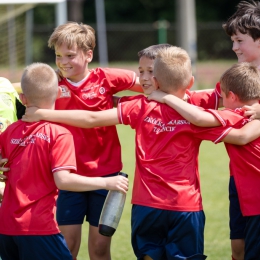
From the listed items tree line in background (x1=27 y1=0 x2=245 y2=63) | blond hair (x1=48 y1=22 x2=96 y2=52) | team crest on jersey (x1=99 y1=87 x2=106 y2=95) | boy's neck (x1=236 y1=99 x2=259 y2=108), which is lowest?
boy's neck (x1=236 y1=99 x2=259 y2=108)

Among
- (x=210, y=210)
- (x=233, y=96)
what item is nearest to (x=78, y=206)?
(x=233, y=96)

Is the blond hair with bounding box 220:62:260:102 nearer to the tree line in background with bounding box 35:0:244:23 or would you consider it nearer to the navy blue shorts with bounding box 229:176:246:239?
the navy blue shorts with bounding box 229:176:246:239

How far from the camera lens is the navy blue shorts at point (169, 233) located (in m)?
4.19

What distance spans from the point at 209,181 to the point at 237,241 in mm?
4918

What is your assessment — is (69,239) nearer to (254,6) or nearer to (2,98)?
(2,98)

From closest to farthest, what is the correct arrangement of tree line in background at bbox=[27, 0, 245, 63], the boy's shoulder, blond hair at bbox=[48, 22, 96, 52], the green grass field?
the boy's shoulder
blond hair at bbox=[48, 22, 96, 52]
the green grass field
tree line in background at bbox=[27, 0, 245, 63]

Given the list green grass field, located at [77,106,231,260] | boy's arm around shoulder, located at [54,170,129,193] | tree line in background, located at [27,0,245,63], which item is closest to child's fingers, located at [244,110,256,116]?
boy's arm around shoulder, located at [54,170,129,193]

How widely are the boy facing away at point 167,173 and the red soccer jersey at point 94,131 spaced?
0.71 metres

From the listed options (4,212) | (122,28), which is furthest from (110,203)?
(122,28)

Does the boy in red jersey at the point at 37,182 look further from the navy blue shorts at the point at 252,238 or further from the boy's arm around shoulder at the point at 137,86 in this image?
the boy's arm around shoulder at the point at 137,86

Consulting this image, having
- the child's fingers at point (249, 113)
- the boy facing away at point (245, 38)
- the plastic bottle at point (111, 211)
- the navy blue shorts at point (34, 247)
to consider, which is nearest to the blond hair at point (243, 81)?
the child's fingers at point (249, 113)

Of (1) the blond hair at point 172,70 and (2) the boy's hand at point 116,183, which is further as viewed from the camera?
(1) the blond hair at point 172,70

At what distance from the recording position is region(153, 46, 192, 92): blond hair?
4258 millimetres

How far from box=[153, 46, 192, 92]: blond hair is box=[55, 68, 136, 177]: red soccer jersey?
843mm
